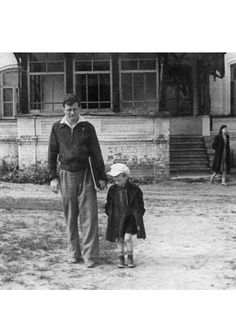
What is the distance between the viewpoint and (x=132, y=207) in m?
4.82

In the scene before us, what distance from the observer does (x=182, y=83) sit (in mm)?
13414

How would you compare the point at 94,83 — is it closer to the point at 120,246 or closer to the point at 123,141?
the point at 123,141

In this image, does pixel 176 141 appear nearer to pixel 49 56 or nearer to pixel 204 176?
pixel 204 176

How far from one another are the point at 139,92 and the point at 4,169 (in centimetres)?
509

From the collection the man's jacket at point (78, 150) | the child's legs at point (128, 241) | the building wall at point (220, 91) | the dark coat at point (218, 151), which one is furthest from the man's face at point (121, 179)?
the building wall at point (220, 91)

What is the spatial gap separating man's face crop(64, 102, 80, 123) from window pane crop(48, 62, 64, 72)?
18.6ft

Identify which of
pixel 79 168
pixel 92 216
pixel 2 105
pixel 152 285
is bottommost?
pixel 152 285

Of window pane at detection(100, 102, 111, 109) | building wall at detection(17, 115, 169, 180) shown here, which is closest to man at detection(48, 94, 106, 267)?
building wall at detection(17, 115, 169, 180)

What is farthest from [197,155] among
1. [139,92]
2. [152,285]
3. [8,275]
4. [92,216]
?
[139,92]

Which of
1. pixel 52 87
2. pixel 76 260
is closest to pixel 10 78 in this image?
pixel 52 87

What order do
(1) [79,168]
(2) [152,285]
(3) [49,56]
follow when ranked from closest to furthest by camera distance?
(2) [152,285]
(1) [79,168]
(3) [49,56]

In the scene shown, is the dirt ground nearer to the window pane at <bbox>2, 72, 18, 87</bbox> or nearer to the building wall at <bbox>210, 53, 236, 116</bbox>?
the building wall at <bbox>210, 53, 236, 116</bbox>

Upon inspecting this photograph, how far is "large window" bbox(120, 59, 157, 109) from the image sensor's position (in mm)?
10711

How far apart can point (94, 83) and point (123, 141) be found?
3.13 meters
